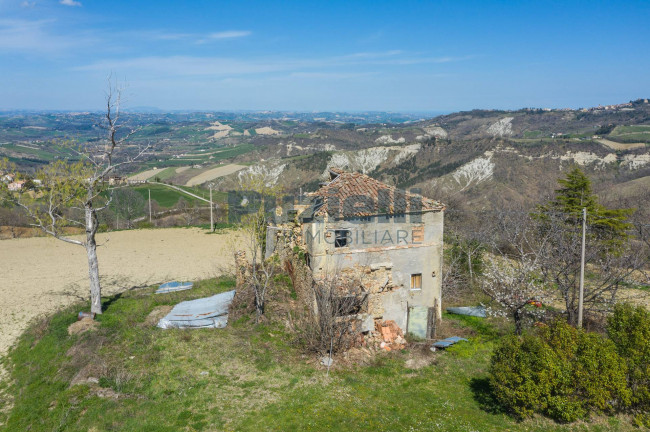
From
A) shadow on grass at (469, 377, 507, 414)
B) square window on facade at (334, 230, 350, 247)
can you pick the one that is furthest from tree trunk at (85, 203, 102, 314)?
shadow on grass at (469, 377, 507, 414)

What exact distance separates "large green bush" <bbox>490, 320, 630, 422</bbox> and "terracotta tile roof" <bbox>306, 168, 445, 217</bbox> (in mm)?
7307

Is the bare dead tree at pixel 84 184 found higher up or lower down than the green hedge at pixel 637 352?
higher up

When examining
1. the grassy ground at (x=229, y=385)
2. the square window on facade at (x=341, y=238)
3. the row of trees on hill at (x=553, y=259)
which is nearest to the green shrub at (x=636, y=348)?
the grassy ground at (x=229, y=385)

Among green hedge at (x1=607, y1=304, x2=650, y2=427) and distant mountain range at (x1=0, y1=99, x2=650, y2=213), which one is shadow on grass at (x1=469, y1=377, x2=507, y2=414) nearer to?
green hedge at (x1=607, y1=304, x2=650, y2=427)

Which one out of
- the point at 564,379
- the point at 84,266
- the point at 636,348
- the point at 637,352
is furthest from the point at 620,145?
the point at 84,266

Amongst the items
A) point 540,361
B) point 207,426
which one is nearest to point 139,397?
point 207,426

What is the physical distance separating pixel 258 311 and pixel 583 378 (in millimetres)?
11333

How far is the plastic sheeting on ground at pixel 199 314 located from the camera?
52.4 feet

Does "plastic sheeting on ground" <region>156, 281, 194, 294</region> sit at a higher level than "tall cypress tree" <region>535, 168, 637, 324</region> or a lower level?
lower

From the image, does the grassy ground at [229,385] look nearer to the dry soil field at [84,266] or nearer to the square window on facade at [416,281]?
the square window on facade at [416,281]

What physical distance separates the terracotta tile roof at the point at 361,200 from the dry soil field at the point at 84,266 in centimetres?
514

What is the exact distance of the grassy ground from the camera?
34.1ft

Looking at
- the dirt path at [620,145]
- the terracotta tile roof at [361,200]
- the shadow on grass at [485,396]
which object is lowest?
the shadow on grass at [485,396]

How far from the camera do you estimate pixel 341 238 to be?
632 inches
